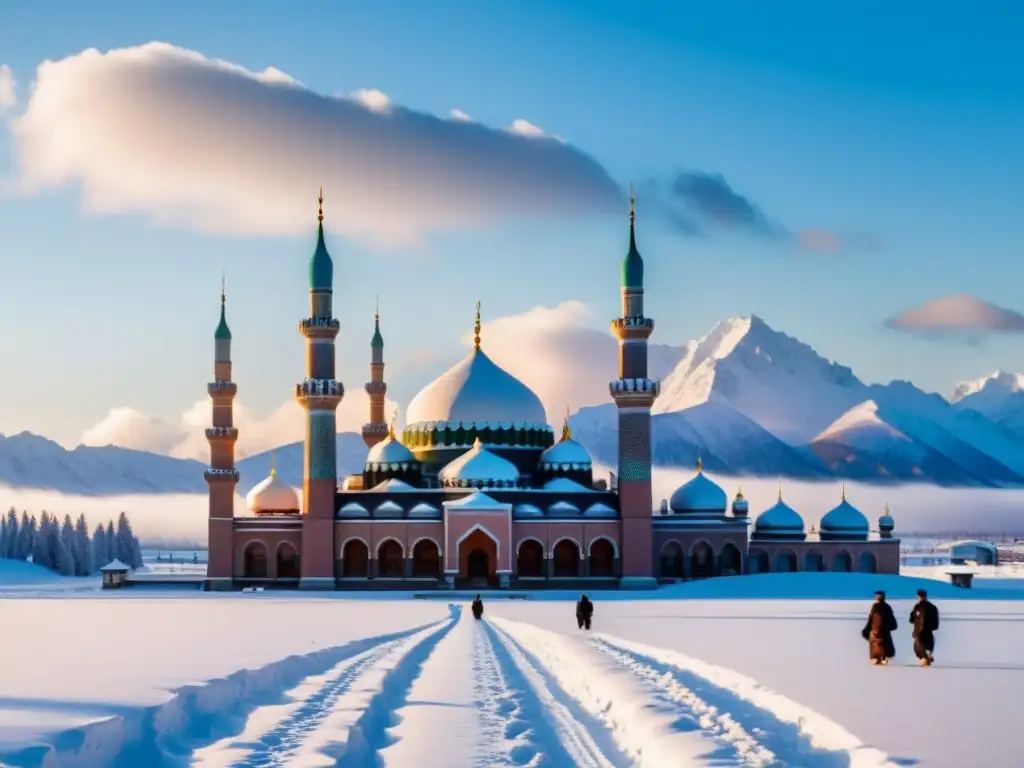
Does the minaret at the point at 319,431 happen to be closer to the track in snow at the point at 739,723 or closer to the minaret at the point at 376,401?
the minaret at the point at 376,401

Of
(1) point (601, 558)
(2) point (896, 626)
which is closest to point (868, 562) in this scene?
(1) point (601, 558)

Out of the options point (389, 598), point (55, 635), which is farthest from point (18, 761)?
point (389, 598)

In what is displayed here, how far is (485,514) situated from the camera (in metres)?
68.9

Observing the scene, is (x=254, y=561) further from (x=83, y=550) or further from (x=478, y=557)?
(x=83, y=550)

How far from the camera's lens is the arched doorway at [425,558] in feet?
232

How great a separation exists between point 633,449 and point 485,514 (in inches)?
279

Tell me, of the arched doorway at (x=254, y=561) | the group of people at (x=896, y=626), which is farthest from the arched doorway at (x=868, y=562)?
the group of people at (x=896, y=626)

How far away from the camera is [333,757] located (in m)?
13.0

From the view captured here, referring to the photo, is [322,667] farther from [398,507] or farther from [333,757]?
[398,507]

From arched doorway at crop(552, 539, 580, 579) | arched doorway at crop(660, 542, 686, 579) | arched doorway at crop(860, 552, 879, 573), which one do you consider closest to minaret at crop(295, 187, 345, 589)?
arched doorway at crop(552, 539, 580, 579)

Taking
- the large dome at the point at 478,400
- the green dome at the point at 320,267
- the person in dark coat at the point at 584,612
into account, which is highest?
the green dome at the point at 320,267

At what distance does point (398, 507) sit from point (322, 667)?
48.3 meters

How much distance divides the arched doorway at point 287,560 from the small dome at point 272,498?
642cm

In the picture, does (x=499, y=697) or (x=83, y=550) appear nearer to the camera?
(x=499, y=697)
